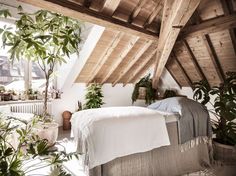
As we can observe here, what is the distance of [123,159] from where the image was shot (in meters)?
2.50

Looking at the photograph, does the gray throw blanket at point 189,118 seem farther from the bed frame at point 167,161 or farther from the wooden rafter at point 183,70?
the wooden rafter at point 183,70

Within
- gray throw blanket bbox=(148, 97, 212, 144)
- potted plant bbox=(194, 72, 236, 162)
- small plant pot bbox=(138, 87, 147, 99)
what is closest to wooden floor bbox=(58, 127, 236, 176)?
potted plant bbox=(194, 72, 236, 162)

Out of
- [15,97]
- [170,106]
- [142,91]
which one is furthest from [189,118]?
[15,97]

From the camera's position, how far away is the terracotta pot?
3.13 m

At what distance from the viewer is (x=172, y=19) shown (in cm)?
325

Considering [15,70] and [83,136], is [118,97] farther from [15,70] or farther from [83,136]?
[83,136]

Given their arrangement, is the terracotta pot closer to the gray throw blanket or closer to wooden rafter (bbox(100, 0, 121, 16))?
the gray throw blanket

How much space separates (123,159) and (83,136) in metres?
0.60

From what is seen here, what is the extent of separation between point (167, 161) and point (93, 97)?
305 cm

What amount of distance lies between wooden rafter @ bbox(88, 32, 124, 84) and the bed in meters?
1.95

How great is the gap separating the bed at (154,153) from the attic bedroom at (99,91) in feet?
0.04

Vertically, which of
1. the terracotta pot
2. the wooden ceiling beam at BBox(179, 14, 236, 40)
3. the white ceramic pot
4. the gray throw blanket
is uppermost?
the wooden ceiling beam at BBox(179, 14, 236, 40)

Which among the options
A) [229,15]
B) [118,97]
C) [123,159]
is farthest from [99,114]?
[118,97]

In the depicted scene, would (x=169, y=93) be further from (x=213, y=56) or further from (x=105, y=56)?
→ (x=105, y=56)
